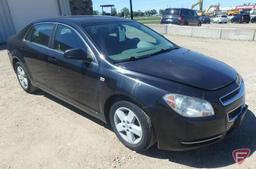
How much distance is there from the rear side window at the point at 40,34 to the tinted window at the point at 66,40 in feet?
0.88

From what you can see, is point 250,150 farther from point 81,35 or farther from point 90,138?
point 81,35

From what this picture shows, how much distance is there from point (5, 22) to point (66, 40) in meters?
10.6

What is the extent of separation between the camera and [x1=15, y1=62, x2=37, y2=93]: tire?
17.0ft

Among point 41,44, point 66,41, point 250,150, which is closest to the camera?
point 250,150

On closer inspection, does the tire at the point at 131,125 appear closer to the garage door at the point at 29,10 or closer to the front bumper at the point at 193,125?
the front bumper at the point at 193,125

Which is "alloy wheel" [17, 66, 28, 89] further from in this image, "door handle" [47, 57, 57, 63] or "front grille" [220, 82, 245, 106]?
"front grille" [220, 82, 245, 106]

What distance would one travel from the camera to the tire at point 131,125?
2.89 meters

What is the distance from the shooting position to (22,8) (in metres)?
13.5

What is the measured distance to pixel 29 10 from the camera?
13.8m

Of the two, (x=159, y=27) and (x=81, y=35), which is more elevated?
(x=81, y=35)

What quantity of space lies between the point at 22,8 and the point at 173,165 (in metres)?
13.3

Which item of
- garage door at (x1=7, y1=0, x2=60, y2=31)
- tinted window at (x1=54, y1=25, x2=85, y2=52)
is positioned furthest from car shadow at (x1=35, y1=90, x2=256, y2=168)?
garage door at (x1=7, y1=0, x2=60, y2=31)

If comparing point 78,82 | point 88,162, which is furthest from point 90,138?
point 78,82

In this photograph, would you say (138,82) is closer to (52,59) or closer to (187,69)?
(187,69)
